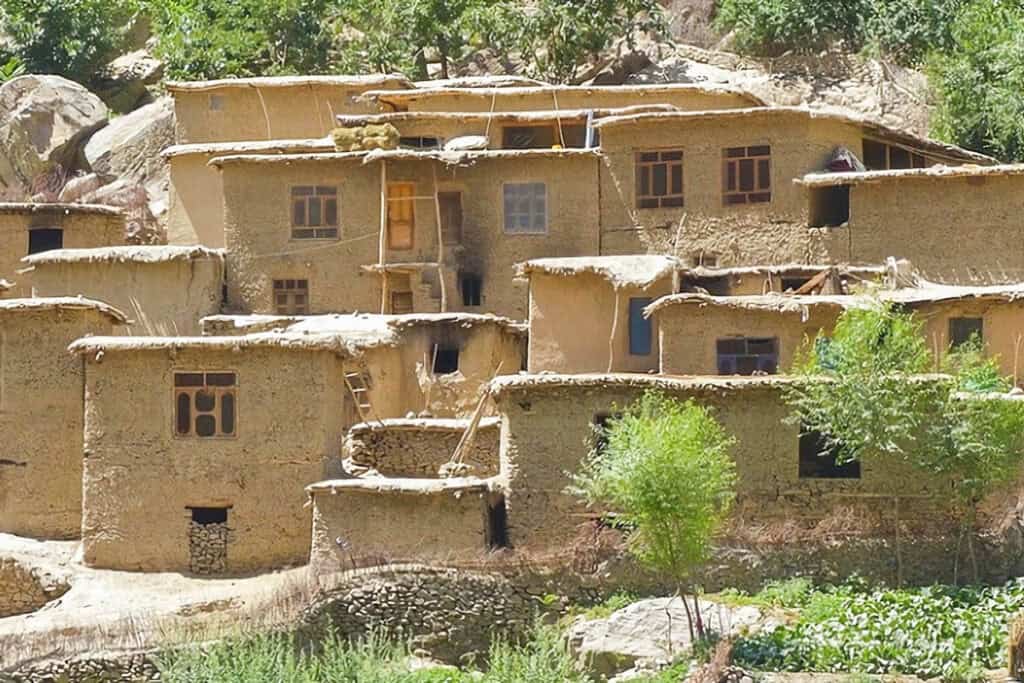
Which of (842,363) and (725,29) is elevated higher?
(725,29)

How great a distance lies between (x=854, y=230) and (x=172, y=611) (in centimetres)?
1287

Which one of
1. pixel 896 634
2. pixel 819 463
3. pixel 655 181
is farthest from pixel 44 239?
pixel 896 634

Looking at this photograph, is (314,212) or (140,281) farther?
(314,212)

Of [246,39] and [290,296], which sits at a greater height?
[246,39]

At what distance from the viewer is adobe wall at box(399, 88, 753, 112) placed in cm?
3984

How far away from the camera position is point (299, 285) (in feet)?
126

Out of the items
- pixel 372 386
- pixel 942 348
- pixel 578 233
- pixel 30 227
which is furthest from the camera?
pixel 30 227

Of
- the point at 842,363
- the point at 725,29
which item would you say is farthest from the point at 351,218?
the point at 725,29

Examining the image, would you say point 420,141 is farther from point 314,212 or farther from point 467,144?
point 314,212

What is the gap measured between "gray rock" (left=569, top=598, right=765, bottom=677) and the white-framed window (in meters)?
10.6

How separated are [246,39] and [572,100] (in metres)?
11.3

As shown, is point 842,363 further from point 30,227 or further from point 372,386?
point 30,227

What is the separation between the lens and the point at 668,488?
1083 inches

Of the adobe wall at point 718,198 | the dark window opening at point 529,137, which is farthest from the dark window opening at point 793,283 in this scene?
the dark window opening at point 529,137
